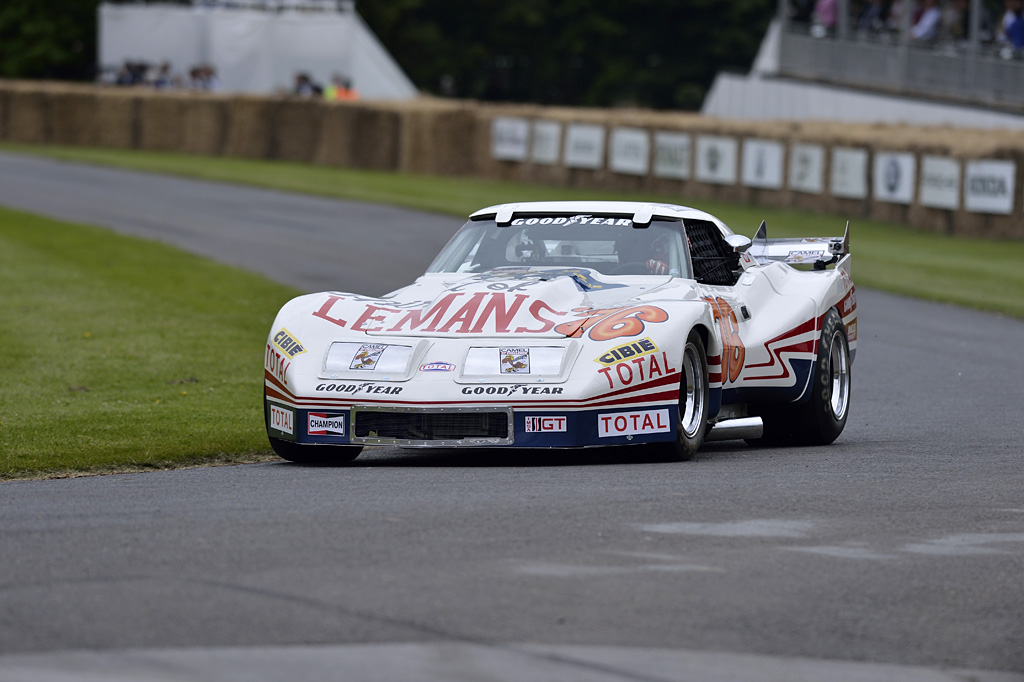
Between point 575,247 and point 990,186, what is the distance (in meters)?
20.4

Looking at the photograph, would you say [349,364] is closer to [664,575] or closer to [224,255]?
[664,575]

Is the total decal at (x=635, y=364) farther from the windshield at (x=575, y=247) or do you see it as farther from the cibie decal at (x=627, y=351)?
the windshield at (x=575, y=247)

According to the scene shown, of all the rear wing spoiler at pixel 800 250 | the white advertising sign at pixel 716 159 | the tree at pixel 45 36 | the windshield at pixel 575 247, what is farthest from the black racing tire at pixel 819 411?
the tree at pixel 45 36

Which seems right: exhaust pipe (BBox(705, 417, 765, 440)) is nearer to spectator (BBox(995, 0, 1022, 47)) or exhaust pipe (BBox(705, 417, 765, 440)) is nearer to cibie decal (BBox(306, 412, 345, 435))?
cibie decal (BBox(306, 412, 345, 435))

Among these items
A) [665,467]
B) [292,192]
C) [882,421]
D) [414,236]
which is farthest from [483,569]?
[292,192]

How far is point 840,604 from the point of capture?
541 centimetres

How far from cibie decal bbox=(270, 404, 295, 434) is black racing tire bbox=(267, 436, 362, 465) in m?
0.09

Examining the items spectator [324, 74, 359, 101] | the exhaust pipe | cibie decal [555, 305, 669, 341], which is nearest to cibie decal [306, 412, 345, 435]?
cibie decal [555, 305, 669, 341]

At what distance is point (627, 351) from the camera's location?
8.43m

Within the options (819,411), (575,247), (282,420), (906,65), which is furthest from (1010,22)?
(282,420)

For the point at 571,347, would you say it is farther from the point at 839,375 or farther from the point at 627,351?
the point at 839,375

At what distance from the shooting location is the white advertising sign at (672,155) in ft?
117

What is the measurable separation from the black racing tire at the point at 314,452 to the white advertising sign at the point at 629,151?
27.7 meters

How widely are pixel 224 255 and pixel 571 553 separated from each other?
18011mm
